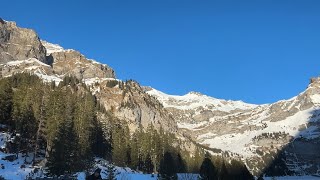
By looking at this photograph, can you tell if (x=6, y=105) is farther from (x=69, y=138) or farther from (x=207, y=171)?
(x=207, y=171)

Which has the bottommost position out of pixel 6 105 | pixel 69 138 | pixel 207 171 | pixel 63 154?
pixel 207 171

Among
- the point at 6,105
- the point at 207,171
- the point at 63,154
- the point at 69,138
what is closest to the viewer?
the point at 63,154

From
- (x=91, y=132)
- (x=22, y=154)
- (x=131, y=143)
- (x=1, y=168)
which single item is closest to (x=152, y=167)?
(x=131, y=143)

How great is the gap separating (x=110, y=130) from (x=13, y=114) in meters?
47.6

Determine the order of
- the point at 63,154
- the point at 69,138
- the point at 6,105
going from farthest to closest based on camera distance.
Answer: the point at 6,105 → the point at 69,138 → the point at 63,154

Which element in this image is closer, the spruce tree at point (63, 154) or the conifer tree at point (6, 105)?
the spruce tree at point (63, 154)

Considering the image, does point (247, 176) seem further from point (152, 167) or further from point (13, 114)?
point (13, 114)

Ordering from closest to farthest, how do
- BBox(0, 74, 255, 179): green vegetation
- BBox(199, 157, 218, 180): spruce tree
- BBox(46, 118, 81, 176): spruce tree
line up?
BBox(46, 118, 81, 176): spruce tree
BBox(0, 74, 255, 179): green vegetation
BBox(199, 157, 218, 180): spruce tree

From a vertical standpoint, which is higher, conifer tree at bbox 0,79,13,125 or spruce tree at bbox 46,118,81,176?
conifer tree at bbox 0,79,13,125

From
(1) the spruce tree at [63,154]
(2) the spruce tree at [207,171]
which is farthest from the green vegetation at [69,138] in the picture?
(2) the spruce tree at [207,171]

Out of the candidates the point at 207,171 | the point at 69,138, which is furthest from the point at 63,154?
the point at 207,171

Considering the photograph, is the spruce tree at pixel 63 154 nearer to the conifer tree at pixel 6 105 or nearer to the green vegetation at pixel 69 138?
the green vegetation at pixel 69 138

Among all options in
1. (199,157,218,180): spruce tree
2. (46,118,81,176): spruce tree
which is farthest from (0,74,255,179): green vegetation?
(199,157,218,180): spruce tree

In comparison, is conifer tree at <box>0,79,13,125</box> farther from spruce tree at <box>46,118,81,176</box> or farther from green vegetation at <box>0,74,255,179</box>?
spruce tree at <box>46,118,81,176</box>
